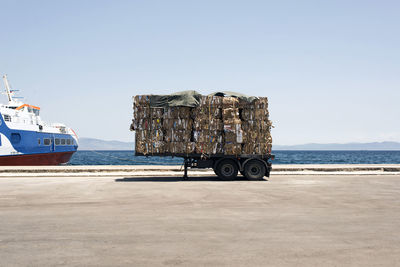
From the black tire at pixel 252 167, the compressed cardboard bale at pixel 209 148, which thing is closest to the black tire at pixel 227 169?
the black tire at pixel 252 167

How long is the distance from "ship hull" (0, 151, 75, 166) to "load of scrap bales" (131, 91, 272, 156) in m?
23.1

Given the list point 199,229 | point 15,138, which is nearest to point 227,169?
point 199,229

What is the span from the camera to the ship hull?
34.9m

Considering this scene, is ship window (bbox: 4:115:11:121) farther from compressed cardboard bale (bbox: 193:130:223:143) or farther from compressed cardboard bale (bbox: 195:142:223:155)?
compressed cardboard bale (bbox: 195:142:223:155)

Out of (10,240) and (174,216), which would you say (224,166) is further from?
(10,240)

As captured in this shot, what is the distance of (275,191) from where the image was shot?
1430 cm

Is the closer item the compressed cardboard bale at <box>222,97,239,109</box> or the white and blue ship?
the compressed cardboard bale at <box>222,97,239,109</box>

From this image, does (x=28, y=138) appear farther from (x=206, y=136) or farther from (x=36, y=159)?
(x=206, y=136)

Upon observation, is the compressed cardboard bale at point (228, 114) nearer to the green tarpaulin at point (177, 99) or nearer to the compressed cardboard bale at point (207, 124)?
the compressed cardboard bale at point (207, 124)

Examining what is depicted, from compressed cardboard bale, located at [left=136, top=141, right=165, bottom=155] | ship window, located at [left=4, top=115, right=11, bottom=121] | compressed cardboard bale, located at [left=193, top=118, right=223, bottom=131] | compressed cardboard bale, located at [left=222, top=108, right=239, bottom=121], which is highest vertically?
ship window, located at [left=4, top=115, right=11, bottom=121]

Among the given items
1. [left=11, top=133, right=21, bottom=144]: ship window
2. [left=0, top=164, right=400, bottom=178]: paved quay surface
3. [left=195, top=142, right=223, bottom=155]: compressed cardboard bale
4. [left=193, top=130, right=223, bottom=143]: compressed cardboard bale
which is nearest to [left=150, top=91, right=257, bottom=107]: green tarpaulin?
[left=193, top=130, right=223, bottom=143]: compressed cardboard bale

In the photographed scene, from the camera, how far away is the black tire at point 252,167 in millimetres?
18922

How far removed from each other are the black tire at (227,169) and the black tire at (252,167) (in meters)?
0.61

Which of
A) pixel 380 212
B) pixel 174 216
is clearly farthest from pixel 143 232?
pixel 380 212
